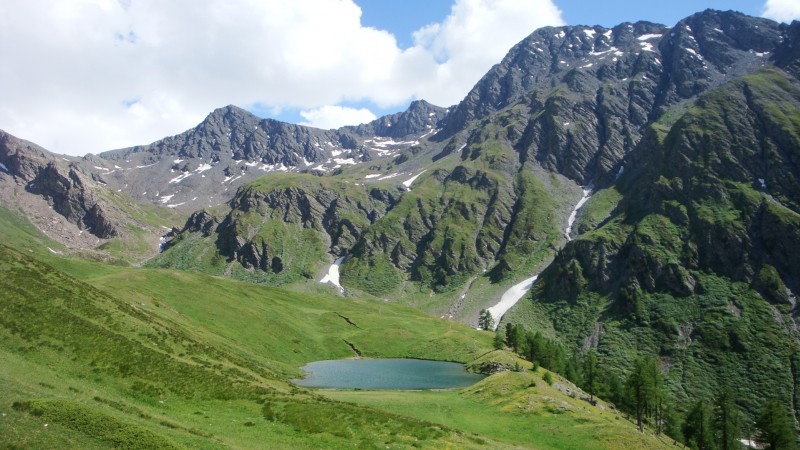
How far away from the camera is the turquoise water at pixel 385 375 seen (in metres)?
86.0

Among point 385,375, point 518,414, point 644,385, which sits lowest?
point 385,375

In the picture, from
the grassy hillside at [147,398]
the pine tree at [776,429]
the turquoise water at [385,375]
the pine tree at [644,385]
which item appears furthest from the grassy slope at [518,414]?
the pine tree at [776,429]

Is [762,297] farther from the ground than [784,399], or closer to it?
farther from the ground

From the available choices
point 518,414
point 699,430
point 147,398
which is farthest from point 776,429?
point 147,398

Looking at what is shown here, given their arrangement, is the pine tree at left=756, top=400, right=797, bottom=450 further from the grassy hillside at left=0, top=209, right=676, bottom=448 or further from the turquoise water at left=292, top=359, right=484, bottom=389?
the turquoise water at left=292, top=359, right=484, bottom=389

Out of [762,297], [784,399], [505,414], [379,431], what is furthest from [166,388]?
[762,297]

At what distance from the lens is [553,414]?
5491cm

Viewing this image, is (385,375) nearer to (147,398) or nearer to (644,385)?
(644,385)

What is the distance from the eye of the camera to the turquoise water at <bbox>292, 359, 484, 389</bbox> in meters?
86.0

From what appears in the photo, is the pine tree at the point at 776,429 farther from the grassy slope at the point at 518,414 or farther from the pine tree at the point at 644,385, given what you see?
the grassy slope at the point at 518,414

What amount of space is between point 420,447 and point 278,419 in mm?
11626

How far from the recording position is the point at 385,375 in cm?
9925

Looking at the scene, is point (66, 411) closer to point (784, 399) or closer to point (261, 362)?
point (261, 362)

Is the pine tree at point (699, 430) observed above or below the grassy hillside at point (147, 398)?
below
